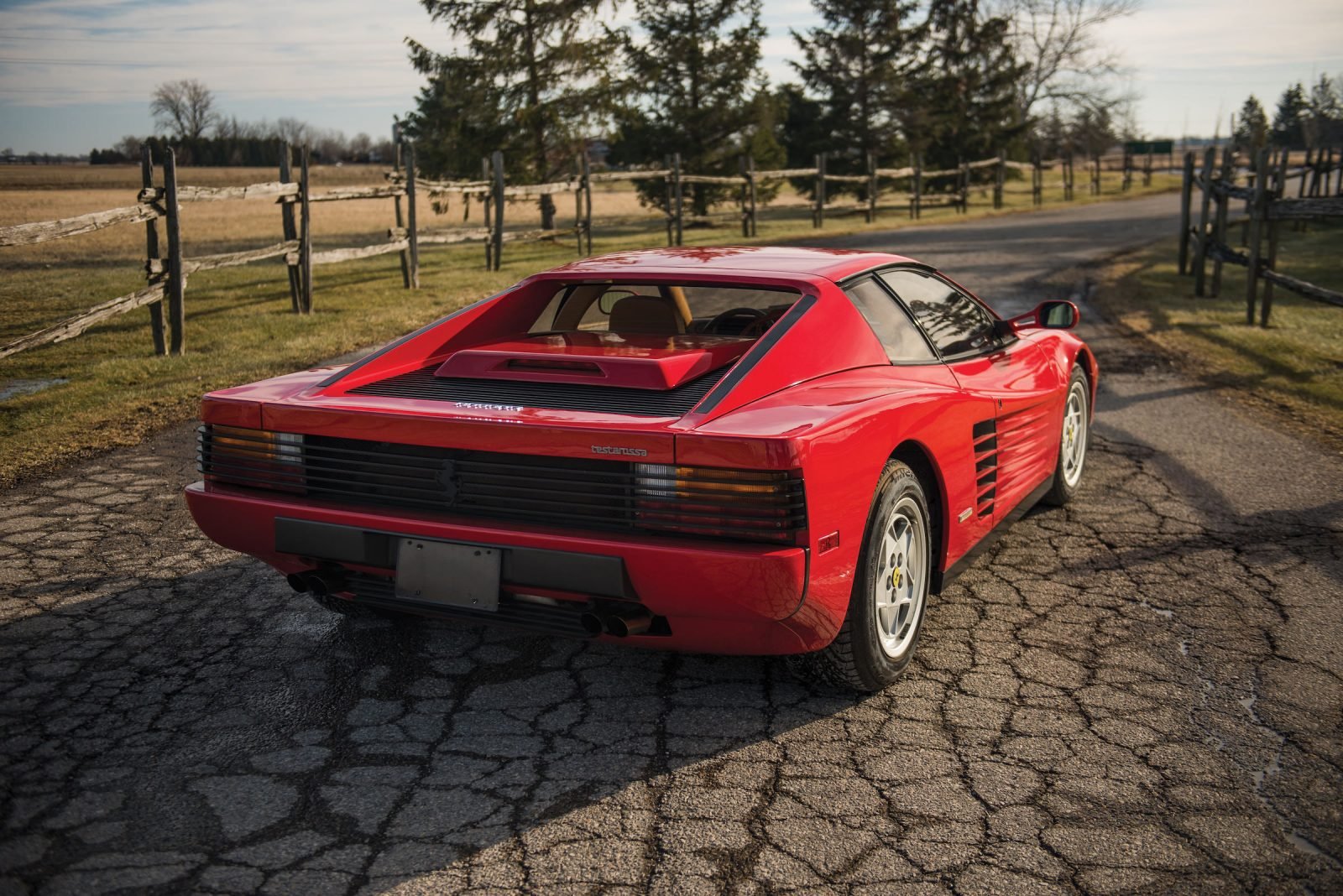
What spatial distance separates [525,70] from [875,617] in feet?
80.8

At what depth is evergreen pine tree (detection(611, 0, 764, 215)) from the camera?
28.9 m

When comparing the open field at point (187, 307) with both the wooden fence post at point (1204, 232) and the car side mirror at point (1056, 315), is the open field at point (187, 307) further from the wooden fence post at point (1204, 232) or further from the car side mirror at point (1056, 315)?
the wooden fence post at point (1204, 232)

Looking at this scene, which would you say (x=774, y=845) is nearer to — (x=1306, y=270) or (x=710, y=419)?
(x=710, y=419)

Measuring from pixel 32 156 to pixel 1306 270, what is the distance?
21.0 meters

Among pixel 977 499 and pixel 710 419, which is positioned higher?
pixel 710 419

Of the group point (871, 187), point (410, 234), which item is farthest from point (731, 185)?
point (410, 234)

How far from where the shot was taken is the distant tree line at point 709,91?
1022 inches

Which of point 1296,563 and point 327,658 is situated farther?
point 1296,563

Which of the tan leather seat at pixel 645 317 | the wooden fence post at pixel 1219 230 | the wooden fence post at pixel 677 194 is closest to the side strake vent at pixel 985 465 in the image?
the tan leather seat at pixel 645 317

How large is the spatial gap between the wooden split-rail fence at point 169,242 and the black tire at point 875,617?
7.45 metres

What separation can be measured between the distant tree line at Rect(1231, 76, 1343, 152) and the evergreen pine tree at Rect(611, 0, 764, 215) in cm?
1165

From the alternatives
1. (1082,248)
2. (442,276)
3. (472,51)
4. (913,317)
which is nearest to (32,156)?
(442,276)

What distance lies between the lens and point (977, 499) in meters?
4.22

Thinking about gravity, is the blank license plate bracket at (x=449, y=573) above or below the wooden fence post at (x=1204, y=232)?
below
